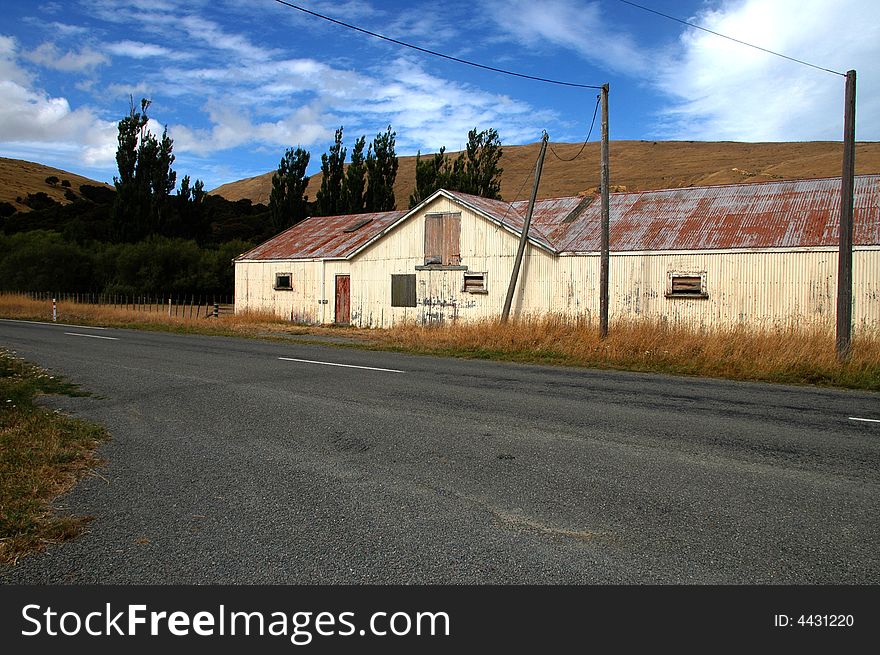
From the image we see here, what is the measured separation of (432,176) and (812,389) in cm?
3769

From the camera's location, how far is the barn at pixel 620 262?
18188 mm

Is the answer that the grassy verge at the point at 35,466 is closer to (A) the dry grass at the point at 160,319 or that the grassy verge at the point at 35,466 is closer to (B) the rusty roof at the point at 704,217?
(A) the dry grass at the point at 160,319

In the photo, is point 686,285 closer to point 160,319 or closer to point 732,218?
point 732,218

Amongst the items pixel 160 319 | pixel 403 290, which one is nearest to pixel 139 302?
pixel 160 319

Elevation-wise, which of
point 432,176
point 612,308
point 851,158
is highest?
point 432,176

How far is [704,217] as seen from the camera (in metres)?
21.3

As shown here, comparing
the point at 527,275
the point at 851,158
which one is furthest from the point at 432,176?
the point at 851,158

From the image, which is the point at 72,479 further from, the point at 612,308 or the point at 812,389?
the point at 612,308

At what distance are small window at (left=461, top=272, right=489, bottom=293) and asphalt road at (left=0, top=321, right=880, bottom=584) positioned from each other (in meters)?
13.7

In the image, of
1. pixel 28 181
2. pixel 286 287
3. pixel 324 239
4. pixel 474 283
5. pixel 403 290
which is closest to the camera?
pixel 474 283

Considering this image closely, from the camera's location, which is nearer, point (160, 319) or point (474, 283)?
point (474, 283)

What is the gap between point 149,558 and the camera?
12.2 feet

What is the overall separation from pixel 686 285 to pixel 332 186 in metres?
34.6

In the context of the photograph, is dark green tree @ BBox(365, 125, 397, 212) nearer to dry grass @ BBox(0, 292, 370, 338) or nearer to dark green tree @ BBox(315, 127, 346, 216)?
dark green tree @ BBox(315, 127, 346, 216)
